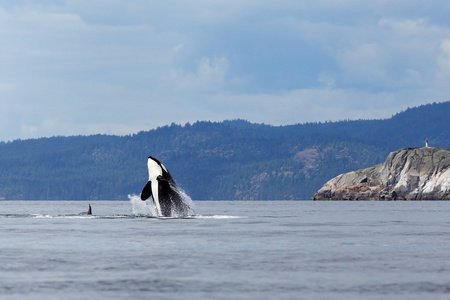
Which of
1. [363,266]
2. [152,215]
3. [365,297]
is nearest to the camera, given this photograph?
[365,297]

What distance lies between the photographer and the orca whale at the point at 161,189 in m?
61.8

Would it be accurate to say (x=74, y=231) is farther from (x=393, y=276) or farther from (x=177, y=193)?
(x=393, y=276)

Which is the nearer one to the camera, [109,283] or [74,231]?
[109,283]

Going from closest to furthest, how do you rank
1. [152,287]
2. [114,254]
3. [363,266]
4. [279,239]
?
[152,287] < [363,266] < [114,254] < [279,239]

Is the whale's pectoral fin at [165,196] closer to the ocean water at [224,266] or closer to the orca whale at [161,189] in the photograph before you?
the orca whale at [161,189]

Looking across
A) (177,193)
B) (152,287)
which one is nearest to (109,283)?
(152,287)

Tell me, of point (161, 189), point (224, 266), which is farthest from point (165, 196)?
point (224, 266)

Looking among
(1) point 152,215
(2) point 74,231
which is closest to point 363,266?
(2) point 74,231

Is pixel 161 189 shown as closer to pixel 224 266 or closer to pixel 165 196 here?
pixel 165 196

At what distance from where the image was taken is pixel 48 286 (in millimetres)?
24406

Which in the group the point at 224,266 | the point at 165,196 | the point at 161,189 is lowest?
the point at 224,266

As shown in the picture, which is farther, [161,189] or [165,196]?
[165,196]

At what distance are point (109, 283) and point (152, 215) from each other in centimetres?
4842

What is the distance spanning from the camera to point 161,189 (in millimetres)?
62438
